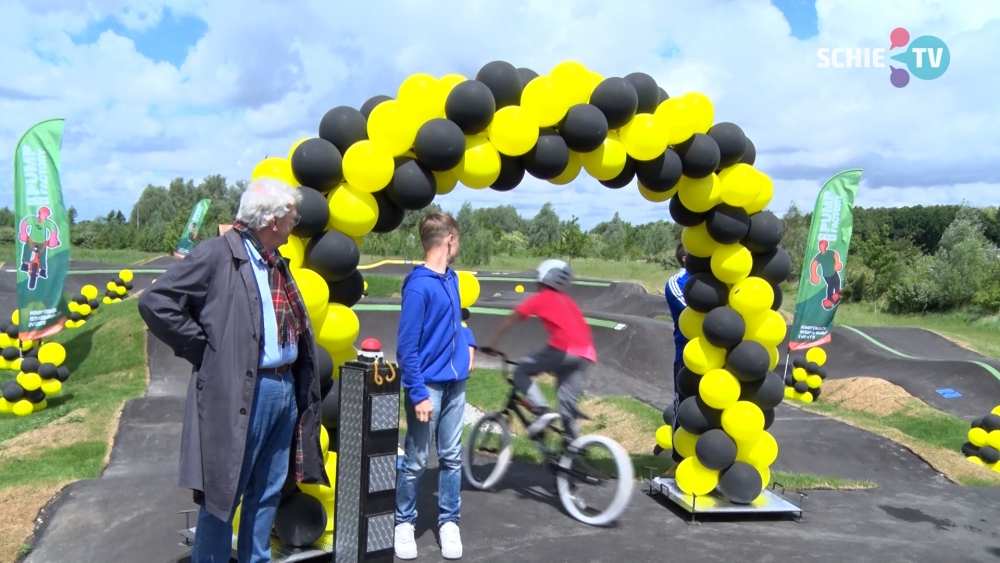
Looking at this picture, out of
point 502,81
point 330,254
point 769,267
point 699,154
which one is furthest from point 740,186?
point 330,254

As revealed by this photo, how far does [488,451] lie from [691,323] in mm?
2001

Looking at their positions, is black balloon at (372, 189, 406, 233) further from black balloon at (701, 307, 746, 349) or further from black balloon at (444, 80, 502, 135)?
black balloon at (701, 307, 746, 349)

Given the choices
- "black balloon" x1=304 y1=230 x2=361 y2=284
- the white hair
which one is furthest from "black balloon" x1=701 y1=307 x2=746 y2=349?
the white hair

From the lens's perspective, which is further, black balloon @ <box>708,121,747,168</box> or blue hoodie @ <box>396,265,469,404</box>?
black balloon @ <box>708,121,747,168</box>

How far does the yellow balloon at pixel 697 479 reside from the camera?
5312 millimetres

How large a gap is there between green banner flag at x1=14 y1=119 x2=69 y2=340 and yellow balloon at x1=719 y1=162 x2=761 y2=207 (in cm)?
1028

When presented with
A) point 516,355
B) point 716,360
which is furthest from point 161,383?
point 716,360

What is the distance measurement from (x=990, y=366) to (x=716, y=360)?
39.2ft

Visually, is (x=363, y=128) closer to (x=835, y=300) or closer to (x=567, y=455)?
(x=567, y=455)

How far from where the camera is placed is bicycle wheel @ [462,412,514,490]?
5.50 m

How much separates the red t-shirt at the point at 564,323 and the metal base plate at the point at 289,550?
6.80 ft

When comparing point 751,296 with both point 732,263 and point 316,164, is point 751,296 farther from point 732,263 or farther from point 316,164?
point 316,164

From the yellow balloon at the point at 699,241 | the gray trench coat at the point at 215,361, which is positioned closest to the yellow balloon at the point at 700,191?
the yellow balloon at the point at 699,241

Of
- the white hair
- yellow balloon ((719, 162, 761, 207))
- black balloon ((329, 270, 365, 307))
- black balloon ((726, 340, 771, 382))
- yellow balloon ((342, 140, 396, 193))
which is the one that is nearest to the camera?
the white hair
